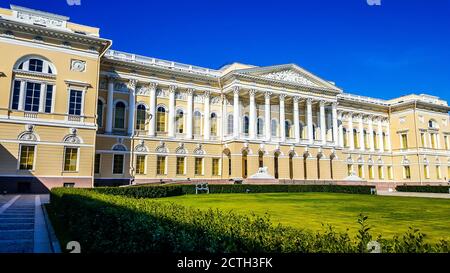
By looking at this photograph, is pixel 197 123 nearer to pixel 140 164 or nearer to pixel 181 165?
pixel 181 165

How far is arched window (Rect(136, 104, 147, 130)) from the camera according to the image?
36.1 metres

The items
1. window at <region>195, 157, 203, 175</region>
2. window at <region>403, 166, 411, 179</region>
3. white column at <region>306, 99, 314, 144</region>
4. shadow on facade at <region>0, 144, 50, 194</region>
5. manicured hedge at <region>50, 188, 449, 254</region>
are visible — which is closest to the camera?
manicured hedge at <region>50, 188, 449, 254</region>

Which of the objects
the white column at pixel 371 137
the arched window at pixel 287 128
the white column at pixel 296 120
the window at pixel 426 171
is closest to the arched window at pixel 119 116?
the white column at pixel 296 120

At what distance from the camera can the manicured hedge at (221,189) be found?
22136 mm

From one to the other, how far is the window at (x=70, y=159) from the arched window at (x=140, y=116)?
8.72 meters

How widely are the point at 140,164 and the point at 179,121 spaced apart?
699 cm

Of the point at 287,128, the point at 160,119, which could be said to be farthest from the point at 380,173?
the point at 160,119

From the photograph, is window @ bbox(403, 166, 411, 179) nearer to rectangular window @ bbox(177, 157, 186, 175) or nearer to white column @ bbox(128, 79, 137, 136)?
rectangular window @ bbox(177, 157, 186, 175)

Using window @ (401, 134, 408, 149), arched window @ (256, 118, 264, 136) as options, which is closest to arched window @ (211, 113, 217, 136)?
arched window @ (256, 118, 264, 136)

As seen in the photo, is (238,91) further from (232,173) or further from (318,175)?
(318,175)

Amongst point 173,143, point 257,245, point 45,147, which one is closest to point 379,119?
point 173,143

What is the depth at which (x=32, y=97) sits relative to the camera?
89.9 ft

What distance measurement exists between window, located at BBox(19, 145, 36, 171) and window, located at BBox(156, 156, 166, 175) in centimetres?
1255

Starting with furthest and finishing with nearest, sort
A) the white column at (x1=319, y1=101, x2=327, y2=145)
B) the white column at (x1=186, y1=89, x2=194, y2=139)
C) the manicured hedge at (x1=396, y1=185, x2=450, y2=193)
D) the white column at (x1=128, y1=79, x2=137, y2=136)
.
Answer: the white column at (x1=319, y1=101, x2=327, y2=145) < the manicured hedge at (x1=396, y1=185, x2=450, y2=193) < the white column at (x1=186, y1=89, x2=194, y2=139) < the white column at (x1=128, y1=79, x2=137, y2=136)
